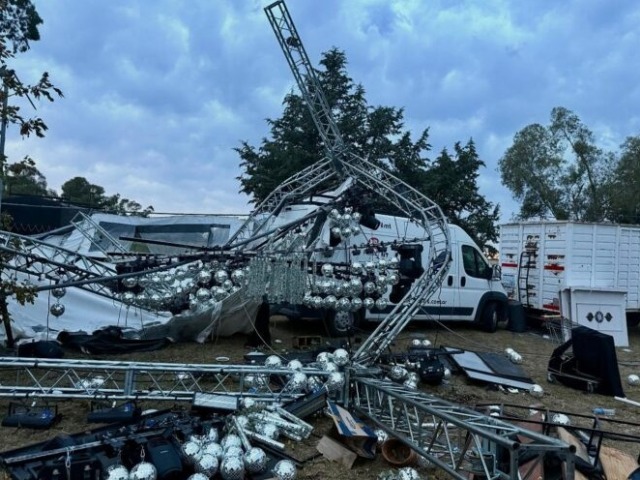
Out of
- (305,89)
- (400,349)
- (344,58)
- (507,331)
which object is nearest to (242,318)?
(400,349)

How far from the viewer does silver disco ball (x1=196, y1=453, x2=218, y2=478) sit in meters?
4.21

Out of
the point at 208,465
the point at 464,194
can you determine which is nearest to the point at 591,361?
the point at 208,465

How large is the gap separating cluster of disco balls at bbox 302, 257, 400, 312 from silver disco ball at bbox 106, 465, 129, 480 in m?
4.30

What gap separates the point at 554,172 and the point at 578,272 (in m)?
22.5

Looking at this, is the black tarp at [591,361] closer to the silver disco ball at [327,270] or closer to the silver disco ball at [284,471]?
the silver disco ball at [327,270]

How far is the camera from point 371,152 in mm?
24750

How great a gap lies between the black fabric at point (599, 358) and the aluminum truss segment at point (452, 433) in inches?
156

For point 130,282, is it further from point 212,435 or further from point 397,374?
point 397,374

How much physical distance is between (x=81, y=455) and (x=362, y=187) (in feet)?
23.0

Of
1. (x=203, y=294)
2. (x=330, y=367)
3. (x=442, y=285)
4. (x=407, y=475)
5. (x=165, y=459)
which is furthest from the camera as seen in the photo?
(x=442, y=285)

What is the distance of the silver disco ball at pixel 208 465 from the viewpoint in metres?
4.21

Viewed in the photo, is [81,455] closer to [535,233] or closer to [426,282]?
[426,282]

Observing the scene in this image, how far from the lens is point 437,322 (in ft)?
41.6

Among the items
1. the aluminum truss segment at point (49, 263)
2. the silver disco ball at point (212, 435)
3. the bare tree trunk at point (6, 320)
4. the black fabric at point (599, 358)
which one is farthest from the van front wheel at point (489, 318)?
the bare tree trunk at point (6, 320)
